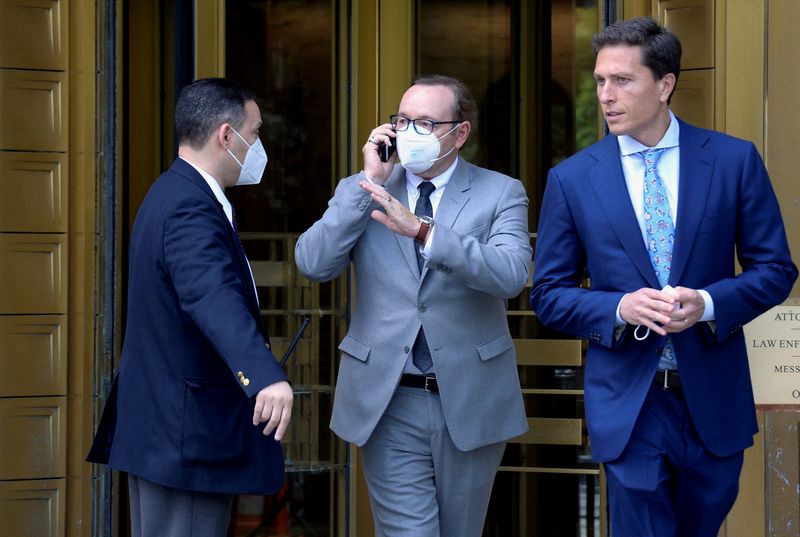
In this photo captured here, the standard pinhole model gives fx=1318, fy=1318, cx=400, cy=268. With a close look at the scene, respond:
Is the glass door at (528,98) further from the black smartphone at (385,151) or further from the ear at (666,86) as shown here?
the ear at (666,86)

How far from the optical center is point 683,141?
3623 mm

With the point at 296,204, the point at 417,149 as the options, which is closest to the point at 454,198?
the point at 417,149

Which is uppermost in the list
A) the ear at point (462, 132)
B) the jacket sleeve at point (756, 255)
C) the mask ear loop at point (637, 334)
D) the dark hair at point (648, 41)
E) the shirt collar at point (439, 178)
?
the dark hair at point (648, 41)

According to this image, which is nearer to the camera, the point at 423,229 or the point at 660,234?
the point at 660,234

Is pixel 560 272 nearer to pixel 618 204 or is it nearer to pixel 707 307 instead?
pixel 618 204

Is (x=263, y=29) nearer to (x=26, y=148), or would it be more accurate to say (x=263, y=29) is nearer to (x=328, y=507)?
(x=26, y=148)

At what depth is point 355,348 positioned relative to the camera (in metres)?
3.97

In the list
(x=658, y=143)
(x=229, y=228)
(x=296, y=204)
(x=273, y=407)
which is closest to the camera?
(x=273, y=407)

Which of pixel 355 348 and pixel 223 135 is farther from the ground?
pixel 223 135

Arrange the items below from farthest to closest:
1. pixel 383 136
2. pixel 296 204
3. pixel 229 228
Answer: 1. pixel 296 204
2. pixel 383 136
3. pixel 229 228

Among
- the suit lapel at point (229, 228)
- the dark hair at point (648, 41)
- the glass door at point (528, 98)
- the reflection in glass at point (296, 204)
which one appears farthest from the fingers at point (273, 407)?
the glass door at point (528, 98)

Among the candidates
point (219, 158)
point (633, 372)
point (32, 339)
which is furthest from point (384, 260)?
point (32, 339)

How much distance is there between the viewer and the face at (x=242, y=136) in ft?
12.2

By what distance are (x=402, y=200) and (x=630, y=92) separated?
82cm
